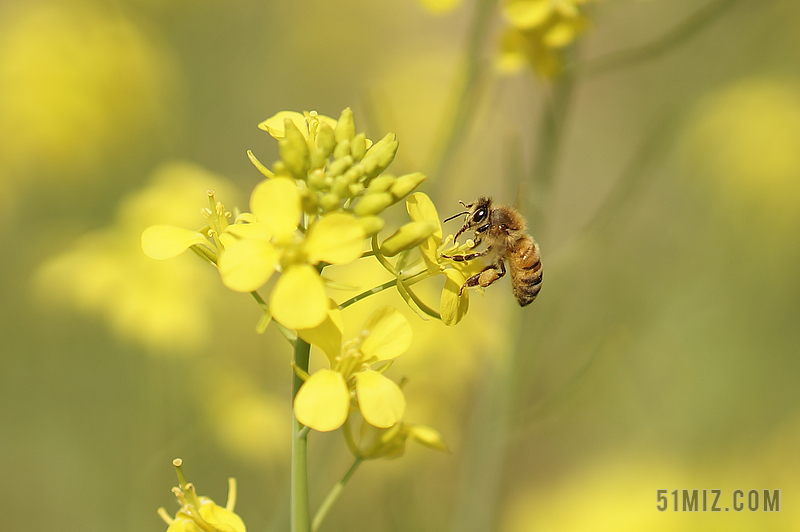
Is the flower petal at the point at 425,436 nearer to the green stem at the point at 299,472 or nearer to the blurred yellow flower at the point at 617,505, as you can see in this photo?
the green stem at the point at 299,472

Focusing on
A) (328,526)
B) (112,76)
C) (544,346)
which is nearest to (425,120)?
(544,346)

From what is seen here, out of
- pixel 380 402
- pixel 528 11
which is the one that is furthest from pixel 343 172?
pixel 528 11

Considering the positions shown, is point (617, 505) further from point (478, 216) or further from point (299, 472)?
point (299, 472)

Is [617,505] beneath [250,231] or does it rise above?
above

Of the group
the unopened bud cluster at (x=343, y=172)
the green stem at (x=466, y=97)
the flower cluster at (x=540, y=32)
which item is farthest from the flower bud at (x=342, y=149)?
the flower cluster at (x=540, y=32)

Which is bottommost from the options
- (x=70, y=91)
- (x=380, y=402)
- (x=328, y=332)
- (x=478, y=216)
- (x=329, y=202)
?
(x=380, y=402)

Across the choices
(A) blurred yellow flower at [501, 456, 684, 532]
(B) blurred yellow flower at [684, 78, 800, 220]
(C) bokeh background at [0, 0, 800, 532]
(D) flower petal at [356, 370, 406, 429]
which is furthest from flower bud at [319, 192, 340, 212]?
(B) blurred yellow flower at [684, 78, 800, 220]

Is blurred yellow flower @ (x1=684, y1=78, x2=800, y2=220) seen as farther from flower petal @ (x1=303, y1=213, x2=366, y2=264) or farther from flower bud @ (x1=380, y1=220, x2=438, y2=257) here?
flower petal @ (x1=303, y1=213, x2=366, y2=264)
